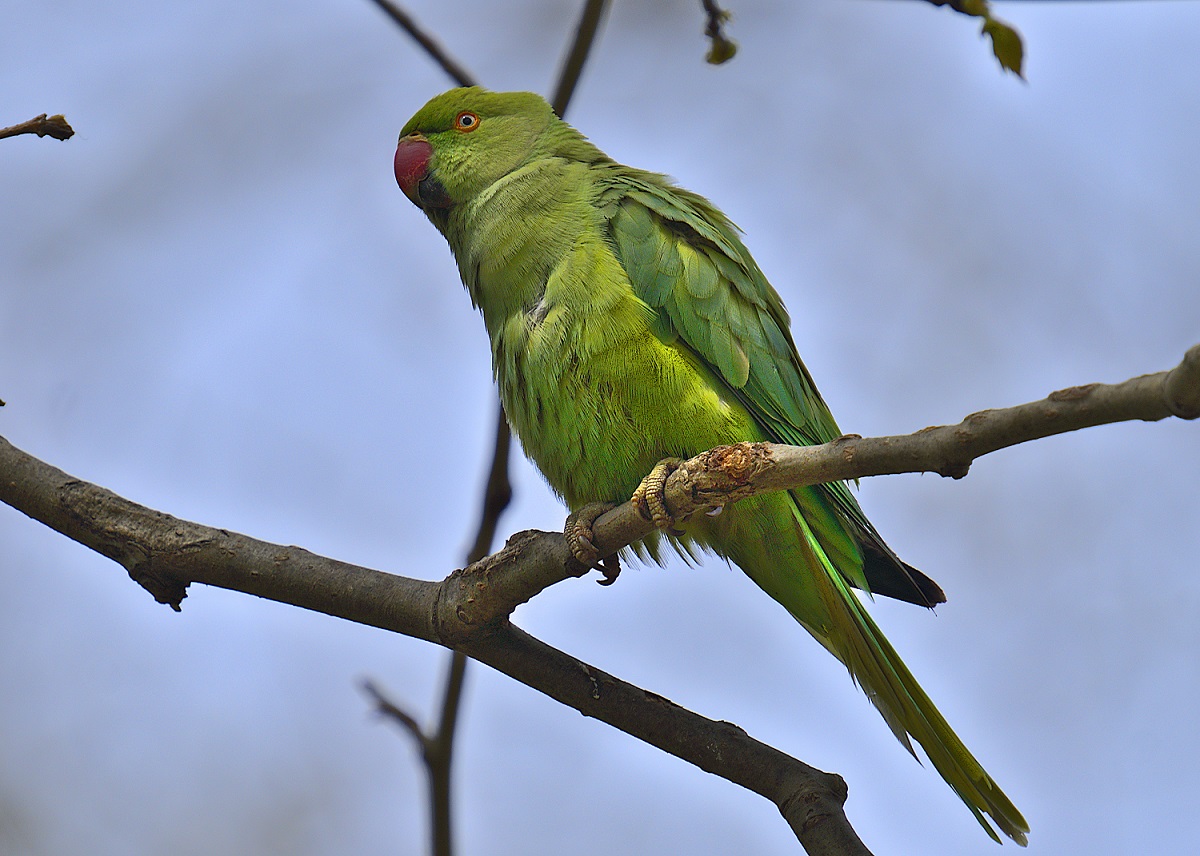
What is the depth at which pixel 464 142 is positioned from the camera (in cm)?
399

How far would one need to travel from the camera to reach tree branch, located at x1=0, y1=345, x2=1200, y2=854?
2.48 m

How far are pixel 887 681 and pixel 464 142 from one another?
252cm

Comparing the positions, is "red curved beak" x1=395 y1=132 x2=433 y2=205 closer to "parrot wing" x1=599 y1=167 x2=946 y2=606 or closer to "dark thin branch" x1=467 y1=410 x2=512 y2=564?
"parrot wing" x1=599 y1=167 x2=946 y2=606

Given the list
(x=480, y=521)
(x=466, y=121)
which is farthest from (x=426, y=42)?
(x=480, y=521)

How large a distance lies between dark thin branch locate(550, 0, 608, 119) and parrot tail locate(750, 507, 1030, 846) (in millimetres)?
1769

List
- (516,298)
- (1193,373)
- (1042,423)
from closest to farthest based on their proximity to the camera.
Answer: (1193,373) → (1042,423) → (516,298)

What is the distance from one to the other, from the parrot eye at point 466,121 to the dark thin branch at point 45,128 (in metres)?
2.09

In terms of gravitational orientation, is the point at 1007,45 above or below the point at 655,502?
above

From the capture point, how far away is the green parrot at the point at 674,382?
119 inches

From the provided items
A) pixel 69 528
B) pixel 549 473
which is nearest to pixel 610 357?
pixel 549 473

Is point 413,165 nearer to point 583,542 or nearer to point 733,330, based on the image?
point 733,330

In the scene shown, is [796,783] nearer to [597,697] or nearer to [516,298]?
[597,697]

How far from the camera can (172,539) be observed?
251 centimetres

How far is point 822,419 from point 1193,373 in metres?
2.29
